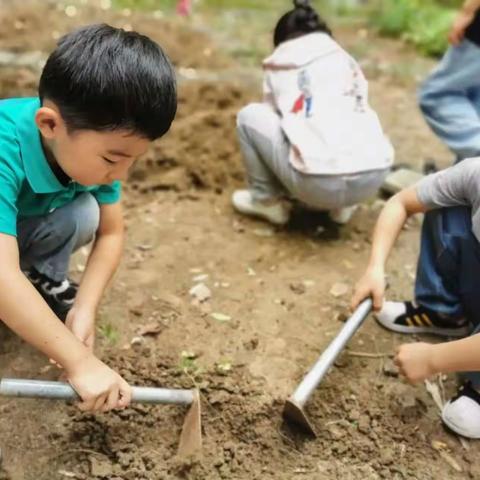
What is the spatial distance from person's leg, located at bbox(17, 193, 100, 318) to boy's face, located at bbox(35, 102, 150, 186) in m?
0.37

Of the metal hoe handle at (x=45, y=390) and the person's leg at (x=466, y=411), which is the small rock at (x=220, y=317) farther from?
the person's leg at (x=466, y=411)

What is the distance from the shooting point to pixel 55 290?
2340mm

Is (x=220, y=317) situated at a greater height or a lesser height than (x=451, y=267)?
lesser

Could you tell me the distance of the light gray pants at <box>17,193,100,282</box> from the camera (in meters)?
2.14

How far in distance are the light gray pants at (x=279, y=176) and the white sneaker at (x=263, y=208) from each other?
0.04 m

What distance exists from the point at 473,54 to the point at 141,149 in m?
1.84

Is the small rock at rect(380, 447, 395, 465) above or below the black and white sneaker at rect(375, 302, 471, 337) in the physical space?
below

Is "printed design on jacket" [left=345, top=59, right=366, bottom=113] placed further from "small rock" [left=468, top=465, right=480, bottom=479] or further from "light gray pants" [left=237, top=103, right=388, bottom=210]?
"small rock" [left=468, top=465, right=480, bottom=479]

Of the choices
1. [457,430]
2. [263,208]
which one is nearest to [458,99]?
[263,208]

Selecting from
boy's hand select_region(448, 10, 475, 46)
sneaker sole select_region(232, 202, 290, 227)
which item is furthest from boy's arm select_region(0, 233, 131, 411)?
boy's hand select_region(448, 10, 475, 46)

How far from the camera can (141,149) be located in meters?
1.75

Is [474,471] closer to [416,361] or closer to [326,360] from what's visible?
[416,361]

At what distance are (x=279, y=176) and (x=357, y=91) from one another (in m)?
0.50

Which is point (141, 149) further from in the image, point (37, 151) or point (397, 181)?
point (397, 181)
